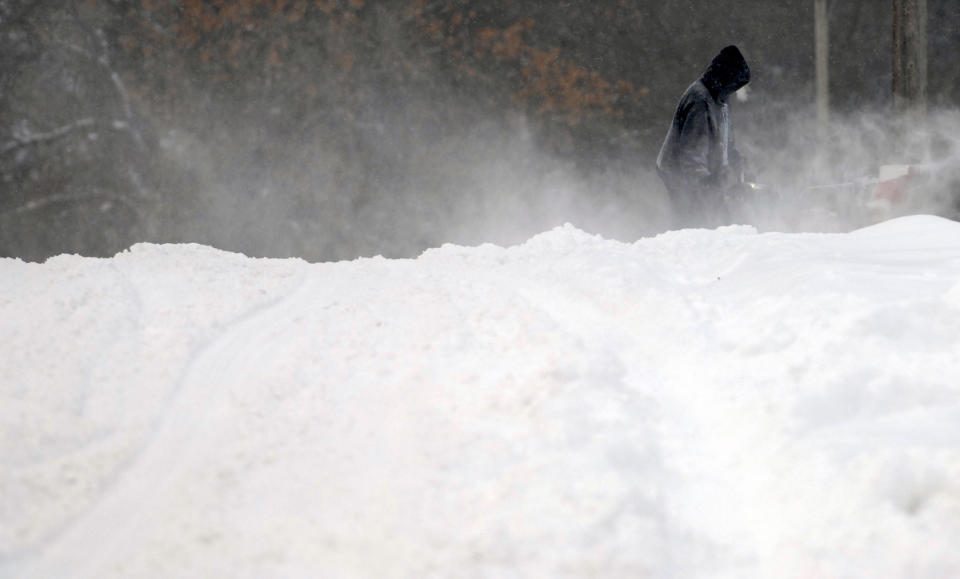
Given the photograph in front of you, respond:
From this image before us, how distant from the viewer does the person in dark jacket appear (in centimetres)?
527

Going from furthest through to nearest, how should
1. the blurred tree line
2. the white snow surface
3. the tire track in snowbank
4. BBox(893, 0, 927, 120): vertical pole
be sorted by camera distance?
1. the blurred tree line
2. BBox(893, 0, 927, 120): vertical pole
3. the tire track in snowbank
4. the white snow surface

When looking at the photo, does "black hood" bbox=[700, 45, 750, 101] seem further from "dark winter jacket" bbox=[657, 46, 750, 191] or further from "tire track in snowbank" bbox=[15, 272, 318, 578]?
"tire track in snowbank" bbox=[15, 272, 318, 578]

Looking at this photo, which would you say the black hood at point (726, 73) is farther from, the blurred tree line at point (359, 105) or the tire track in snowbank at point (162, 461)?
the tire track in snowbank at point (162, 461)

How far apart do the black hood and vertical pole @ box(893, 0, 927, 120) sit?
1.18 meters

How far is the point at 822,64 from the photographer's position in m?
6.36

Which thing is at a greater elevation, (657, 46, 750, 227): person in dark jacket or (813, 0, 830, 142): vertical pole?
(813, 0, 830, 142): vertical pole

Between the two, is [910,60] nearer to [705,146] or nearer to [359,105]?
[705,146]

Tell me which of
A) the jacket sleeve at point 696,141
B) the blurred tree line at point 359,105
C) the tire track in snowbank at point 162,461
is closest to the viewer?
the tire track in snowbank at point 162,461

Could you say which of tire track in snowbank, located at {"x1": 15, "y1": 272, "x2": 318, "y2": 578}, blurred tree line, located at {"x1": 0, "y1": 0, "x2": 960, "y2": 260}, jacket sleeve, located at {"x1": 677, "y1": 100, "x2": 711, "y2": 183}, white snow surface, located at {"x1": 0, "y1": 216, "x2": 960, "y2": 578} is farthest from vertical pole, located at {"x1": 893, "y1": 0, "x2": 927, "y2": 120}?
tire track in snowbank, located at {"x1": 15, "y1": 272, "x2": 318, "y2": 578}

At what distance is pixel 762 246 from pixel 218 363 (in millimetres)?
2166

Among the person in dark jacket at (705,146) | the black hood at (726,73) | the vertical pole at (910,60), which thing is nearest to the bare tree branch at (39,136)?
the person in dark jacket at (705,146)

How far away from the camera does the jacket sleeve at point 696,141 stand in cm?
526

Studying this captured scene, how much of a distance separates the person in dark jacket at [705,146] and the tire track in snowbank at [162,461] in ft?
9.37

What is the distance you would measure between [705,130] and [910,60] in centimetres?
162
